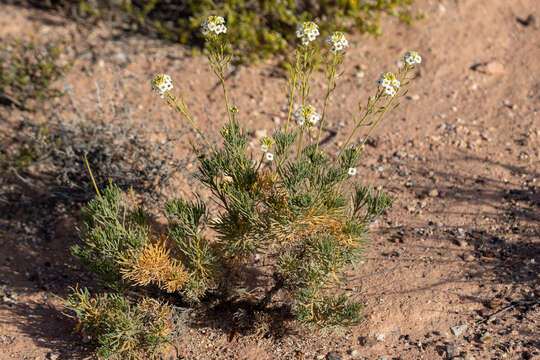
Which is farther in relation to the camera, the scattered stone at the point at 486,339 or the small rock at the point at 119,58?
the small rock at the point at 119,58

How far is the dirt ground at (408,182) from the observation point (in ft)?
10.8

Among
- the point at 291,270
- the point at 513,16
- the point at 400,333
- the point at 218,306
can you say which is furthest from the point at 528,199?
the point at 513,16

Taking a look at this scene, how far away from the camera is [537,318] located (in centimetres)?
323

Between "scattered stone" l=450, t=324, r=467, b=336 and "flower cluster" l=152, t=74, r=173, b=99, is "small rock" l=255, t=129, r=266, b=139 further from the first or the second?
"scattered stone" l=450, t=324, r=467, b=336

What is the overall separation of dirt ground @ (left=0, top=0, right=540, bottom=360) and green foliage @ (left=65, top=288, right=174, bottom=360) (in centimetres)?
29

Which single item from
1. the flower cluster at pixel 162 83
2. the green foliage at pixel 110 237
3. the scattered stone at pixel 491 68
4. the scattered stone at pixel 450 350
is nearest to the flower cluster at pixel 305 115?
the flower cluster at pixel 162 83

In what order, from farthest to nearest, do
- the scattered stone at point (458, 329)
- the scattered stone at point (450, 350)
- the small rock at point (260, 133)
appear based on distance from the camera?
the small rock at point (260, 133), the scattered stone at point (458, 329), the scattered stone at point (450, 350)

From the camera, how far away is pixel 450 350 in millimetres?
3117

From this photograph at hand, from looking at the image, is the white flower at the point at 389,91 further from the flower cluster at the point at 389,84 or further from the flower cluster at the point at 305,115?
the flower cluster at the point at 305,115

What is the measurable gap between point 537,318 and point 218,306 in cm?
220

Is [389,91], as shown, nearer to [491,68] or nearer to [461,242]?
[461,242]

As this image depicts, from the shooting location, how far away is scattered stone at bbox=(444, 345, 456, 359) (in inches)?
122

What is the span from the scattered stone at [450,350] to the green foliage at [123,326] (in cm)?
181

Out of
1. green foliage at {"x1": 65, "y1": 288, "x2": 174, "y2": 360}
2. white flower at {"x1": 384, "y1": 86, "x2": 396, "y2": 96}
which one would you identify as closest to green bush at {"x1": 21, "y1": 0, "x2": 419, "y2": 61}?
white flower at {"x1": 384, "y1": 86, "x2": 396, "y2": 96}
